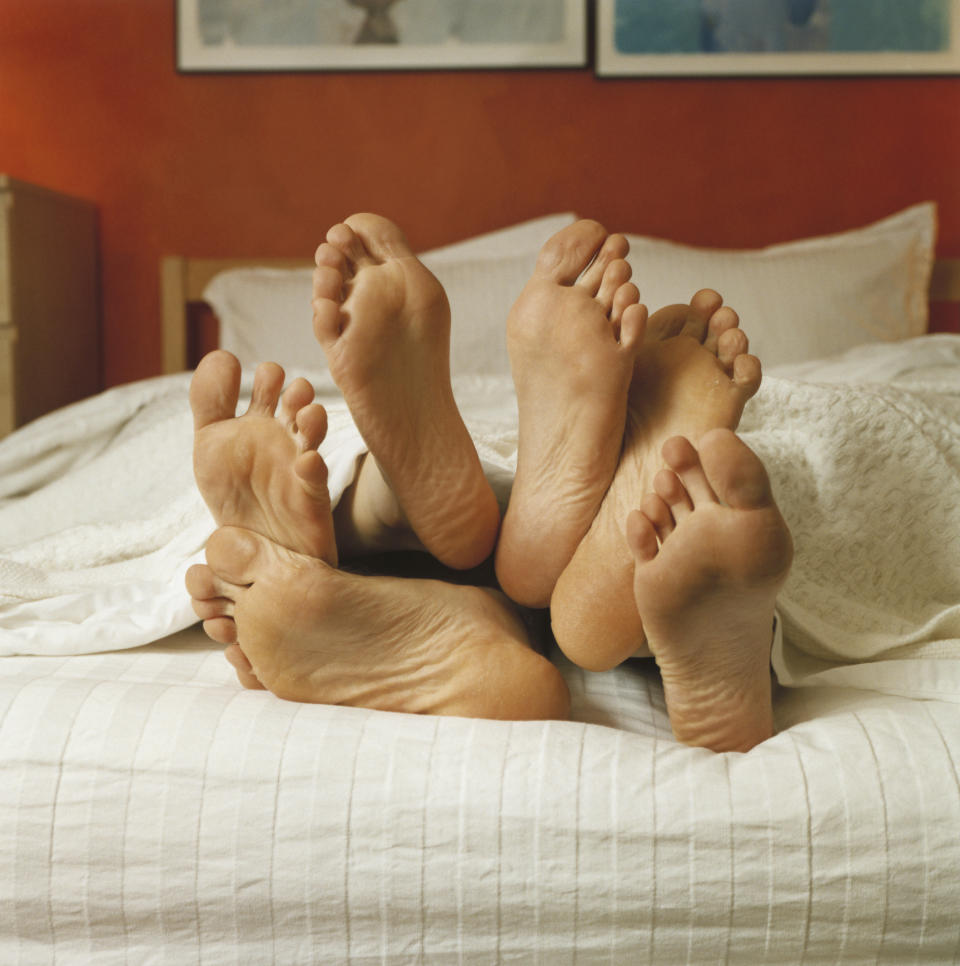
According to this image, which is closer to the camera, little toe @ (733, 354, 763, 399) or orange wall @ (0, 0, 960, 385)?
little toe @ (733, 354, 763, 399)

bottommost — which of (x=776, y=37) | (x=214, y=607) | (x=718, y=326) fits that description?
(x=214, y=607)

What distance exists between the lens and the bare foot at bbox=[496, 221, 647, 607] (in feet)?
2.52

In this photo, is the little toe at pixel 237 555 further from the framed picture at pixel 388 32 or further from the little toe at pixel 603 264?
the framed picture at pixel 388 32

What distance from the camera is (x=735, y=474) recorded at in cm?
62

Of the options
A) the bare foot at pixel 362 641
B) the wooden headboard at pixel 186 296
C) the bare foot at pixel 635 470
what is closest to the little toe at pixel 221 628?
the bare foot at pixel 362 641

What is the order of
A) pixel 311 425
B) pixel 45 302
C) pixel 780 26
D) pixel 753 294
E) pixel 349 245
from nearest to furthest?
pixel 311 425, pixel 349 245, pixel 753 294, pixel 45 302, pixel 780 26

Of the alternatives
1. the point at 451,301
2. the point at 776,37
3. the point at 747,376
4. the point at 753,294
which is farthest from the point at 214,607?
the point at 776,37

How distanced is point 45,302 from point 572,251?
1.72m

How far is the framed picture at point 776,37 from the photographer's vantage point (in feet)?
7.61

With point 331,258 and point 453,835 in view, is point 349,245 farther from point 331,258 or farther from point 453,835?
point 453,835

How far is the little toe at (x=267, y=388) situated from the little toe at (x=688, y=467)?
0.30 metres

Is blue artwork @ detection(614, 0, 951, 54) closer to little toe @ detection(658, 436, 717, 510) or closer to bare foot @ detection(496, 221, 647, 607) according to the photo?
bare foot @ detection(496, 221, 647, 607)

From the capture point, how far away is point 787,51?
92.2 inches

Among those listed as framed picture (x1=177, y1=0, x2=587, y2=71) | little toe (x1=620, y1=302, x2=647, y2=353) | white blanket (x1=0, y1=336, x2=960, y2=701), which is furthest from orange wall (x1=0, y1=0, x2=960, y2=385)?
little toe (x1=620, y1=302, x2=647, y2=353)
